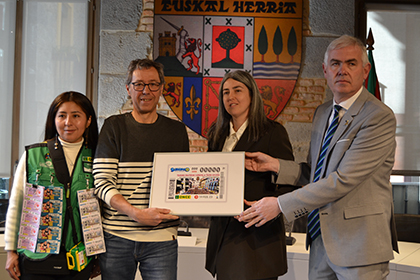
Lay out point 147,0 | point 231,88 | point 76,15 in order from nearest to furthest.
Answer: point 231,88 → point 147,0 → point 76,15

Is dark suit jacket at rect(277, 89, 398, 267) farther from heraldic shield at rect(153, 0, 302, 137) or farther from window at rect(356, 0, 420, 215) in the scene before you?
window at rect(356, 0, 420, 215)

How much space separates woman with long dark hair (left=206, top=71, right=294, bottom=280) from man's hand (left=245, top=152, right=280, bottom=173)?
4cm

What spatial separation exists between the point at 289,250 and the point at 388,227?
1.43 m

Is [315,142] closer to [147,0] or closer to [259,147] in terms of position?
[259,147]

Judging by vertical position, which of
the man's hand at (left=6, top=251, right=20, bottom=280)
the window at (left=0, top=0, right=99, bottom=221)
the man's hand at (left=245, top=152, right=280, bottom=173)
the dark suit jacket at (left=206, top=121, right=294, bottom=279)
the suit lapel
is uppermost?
the window at (left=0, top=0, right=99, bottom=221)

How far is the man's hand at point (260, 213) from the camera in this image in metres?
1.80

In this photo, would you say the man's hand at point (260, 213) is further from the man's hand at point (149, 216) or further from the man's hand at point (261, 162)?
the man's hand at point (149, 216)

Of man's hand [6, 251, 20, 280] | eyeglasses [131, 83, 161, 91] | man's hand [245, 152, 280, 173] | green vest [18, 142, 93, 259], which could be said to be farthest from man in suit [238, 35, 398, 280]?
man's hand [6, 251, 20, 280]

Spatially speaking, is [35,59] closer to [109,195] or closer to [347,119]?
[109,195]

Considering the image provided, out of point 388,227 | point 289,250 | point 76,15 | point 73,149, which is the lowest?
point 289,250

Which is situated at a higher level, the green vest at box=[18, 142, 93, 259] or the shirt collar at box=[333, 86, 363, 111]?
the shirt collar at box=[333, 86, 363, 111]

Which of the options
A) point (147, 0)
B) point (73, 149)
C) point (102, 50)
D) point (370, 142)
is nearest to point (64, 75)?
point (102, 50)

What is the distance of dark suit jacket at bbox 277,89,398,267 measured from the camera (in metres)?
1.74

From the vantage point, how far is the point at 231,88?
2.02 meters
